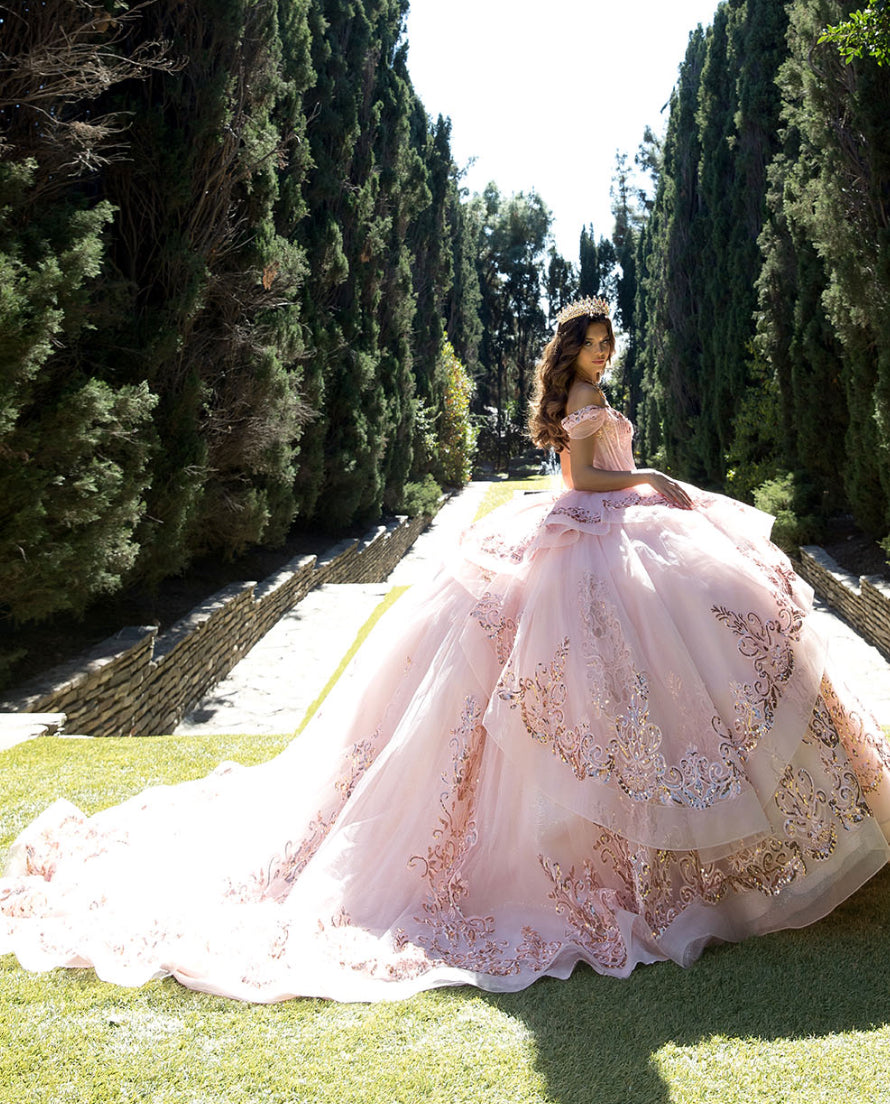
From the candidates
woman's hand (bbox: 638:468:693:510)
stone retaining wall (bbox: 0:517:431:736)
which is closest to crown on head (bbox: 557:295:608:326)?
woman's hand (bbox: 638:468:693:510)

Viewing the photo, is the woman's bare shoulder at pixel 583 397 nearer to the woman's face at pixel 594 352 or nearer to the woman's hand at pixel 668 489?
the woman's face at pixel 594 352

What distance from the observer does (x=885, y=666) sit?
728cm

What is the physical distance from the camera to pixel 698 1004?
227 cm

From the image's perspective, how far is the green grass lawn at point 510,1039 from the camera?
199 cm

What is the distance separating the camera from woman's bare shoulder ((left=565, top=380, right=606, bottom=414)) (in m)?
3.37

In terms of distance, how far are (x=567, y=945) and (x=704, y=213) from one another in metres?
19.0

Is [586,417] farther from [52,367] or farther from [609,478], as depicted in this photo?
[52,367]

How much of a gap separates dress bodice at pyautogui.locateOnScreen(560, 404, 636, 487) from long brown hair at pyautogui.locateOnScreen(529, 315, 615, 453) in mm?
89

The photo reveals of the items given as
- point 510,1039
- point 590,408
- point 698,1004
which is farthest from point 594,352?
point 510,1039

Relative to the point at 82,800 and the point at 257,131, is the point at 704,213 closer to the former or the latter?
the point at 257,131

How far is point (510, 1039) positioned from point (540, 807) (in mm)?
672

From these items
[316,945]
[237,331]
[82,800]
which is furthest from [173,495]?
[316,945]

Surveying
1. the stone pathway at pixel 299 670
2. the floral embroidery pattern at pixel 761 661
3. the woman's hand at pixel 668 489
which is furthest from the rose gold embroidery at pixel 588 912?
the stone pathway at pixel 299 670

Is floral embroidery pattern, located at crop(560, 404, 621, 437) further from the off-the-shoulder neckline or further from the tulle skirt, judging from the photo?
the tulle skirt
